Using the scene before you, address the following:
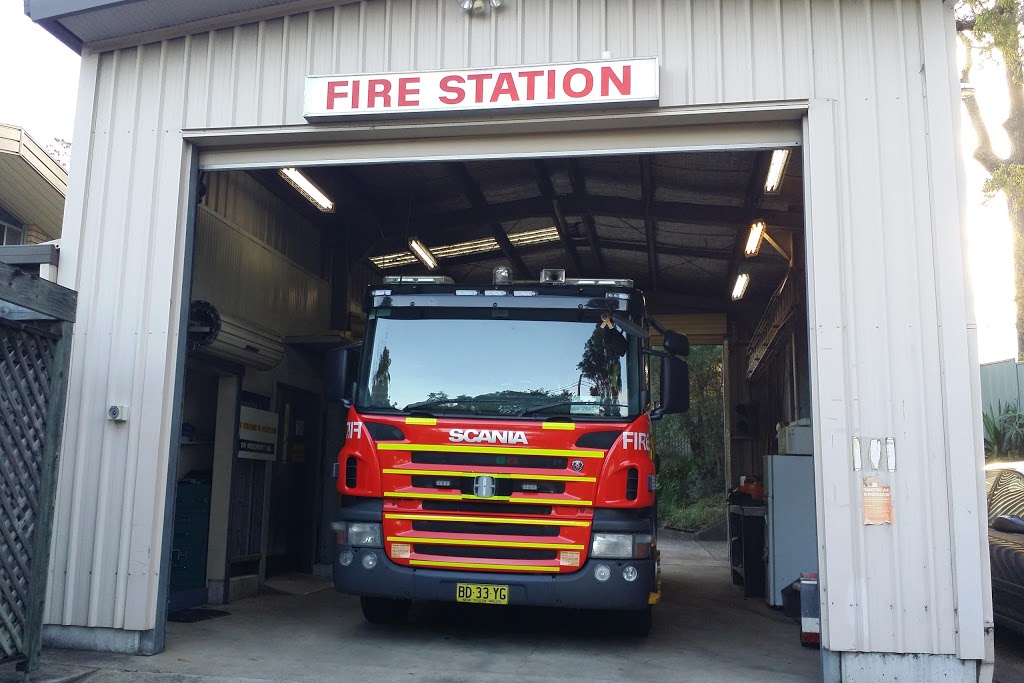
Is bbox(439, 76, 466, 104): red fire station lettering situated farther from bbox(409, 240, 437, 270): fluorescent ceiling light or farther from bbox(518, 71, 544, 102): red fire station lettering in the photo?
bbox(409, 240, 437, 270): fluorescent ceiling light

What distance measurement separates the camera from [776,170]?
870 centimetres

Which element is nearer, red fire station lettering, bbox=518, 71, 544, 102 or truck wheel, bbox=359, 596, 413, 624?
red fire station lettering, bbox=518, 71, 544, 102

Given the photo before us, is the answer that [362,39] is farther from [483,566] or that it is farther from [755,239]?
[755,239]

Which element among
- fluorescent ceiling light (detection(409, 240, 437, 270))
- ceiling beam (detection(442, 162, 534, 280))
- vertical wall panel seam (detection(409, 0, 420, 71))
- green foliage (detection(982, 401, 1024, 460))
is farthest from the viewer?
green foliage (detection(982, 401, 1024, 460))

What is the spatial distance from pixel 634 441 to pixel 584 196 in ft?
18.0

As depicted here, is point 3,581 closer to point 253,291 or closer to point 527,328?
point 527,328

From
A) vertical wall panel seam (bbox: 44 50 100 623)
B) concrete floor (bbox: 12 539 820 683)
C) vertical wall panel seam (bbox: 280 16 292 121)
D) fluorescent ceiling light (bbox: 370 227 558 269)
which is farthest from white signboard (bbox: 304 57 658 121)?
fluorescent ceiling light (bbox: 370 227 558 269)

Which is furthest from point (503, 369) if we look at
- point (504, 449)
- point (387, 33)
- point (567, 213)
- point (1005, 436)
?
point (1005, 436)

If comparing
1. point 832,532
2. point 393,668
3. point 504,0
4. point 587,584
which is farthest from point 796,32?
point 393,668

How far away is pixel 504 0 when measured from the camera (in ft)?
20.9

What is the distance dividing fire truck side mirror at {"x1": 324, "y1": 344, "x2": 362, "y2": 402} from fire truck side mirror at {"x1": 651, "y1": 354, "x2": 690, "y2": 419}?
2360 mm

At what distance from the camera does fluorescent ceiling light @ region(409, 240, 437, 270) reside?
11.9 metres

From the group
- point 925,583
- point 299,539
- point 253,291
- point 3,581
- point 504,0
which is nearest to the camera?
point 3,581

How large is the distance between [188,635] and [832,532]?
477 cm
